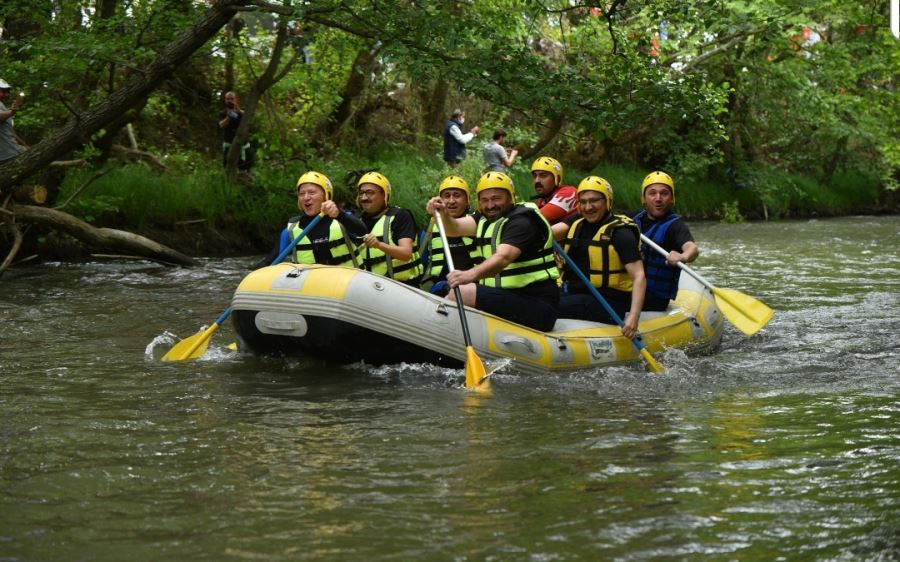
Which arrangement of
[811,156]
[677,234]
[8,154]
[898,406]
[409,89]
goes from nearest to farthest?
[898,406] < [677,234] < [8,154] < [409,89] < [811,156]

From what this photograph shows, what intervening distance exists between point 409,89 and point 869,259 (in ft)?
28.0

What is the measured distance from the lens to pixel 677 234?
27.4 ft

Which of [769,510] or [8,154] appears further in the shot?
[8,154]

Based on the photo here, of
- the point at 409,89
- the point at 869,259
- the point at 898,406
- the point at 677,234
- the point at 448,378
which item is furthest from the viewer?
the point at 409,89

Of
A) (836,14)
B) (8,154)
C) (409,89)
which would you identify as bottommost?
(8,154)

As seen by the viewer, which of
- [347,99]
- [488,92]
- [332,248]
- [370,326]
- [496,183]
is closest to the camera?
[370,326]

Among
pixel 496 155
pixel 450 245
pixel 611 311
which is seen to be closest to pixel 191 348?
pixel 450 245

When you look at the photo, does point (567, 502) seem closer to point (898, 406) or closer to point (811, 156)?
point (898, 406)

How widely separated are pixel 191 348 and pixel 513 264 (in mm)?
2195

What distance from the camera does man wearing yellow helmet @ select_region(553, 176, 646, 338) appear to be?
7688 millimetres

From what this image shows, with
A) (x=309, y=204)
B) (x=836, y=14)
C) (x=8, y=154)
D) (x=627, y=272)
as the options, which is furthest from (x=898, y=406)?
(x=836, y=14)

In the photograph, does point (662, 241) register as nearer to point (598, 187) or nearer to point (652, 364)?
point (598, 187)

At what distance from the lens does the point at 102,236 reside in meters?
13.1

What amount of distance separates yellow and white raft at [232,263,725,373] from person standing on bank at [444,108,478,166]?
10.4m
